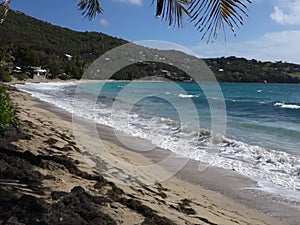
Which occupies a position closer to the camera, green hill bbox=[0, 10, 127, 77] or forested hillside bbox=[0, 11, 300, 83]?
green hill bbox=[0, 10, 127, 77]

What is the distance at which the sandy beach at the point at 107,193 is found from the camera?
375cm

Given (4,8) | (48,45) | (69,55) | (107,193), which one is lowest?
(107,193)

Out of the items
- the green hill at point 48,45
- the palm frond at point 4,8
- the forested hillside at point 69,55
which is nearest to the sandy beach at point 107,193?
the palm frond at point 4,8

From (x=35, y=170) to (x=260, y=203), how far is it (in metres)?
3.40

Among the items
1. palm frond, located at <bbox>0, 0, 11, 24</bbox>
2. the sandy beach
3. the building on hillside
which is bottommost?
the sandy beach

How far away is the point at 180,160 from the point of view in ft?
28.0

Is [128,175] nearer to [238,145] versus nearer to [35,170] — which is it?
[35,170]

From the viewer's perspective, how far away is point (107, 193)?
186 inches

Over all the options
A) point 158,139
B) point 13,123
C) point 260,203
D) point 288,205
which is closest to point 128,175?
point 260,203

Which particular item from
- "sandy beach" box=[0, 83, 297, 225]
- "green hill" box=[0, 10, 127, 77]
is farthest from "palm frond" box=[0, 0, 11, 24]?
"green hill" box=[0, 10, 127, 77]

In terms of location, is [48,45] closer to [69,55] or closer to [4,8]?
[69,55]

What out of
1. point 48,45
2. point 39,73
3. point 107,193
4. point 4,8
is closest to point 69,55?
point 48,45

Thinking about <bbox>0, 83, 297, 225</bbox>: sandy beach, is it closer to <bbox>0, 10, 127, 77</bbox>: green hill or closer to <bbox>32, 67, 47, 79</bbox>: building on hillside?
<bbox>0, 10, 127, 77</bbox>: green hill

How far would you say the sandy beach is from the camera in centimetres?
375
